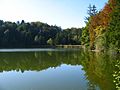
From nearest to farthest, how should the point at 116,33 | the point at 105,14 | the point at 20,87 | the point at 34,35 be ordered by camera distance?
the point at 20,87
the point at 116,33
the point at 105,14
the point at 34,35

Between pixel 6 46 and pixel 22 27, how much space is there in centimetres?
1784

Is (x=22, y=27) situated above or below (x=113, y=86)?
above

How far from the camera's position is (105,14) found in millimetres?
51219

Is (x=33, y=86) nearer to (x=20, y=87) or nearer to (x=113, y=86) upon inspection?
(x=20, y=87)

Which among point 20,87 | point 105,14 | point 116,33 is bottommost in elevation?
point 20,87

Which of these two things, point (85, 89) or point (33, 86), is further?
point (33, 86)

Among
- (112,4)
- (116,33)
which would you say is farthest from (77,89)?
(112,4)

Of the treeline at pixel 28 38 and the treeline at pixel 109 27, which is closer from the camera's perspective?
the treeline at pixel 109 27

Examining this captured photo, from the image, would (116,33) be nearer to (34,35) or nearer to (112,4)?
(112,4)

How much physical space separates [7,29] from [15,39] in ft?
19.6

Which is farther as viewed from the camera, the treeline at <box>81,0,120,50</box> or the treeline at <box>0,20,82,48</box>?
the treeline at <box>0,20,82,48</box>

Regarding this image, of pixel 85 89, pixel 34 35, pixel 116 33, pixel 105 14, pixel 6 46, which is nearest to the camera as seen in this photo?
pixel 85 89

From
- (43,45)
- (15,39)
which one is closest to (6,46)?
(15,39)

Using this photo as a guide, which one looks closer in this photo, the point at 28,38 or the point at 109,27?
the point at 109,27
